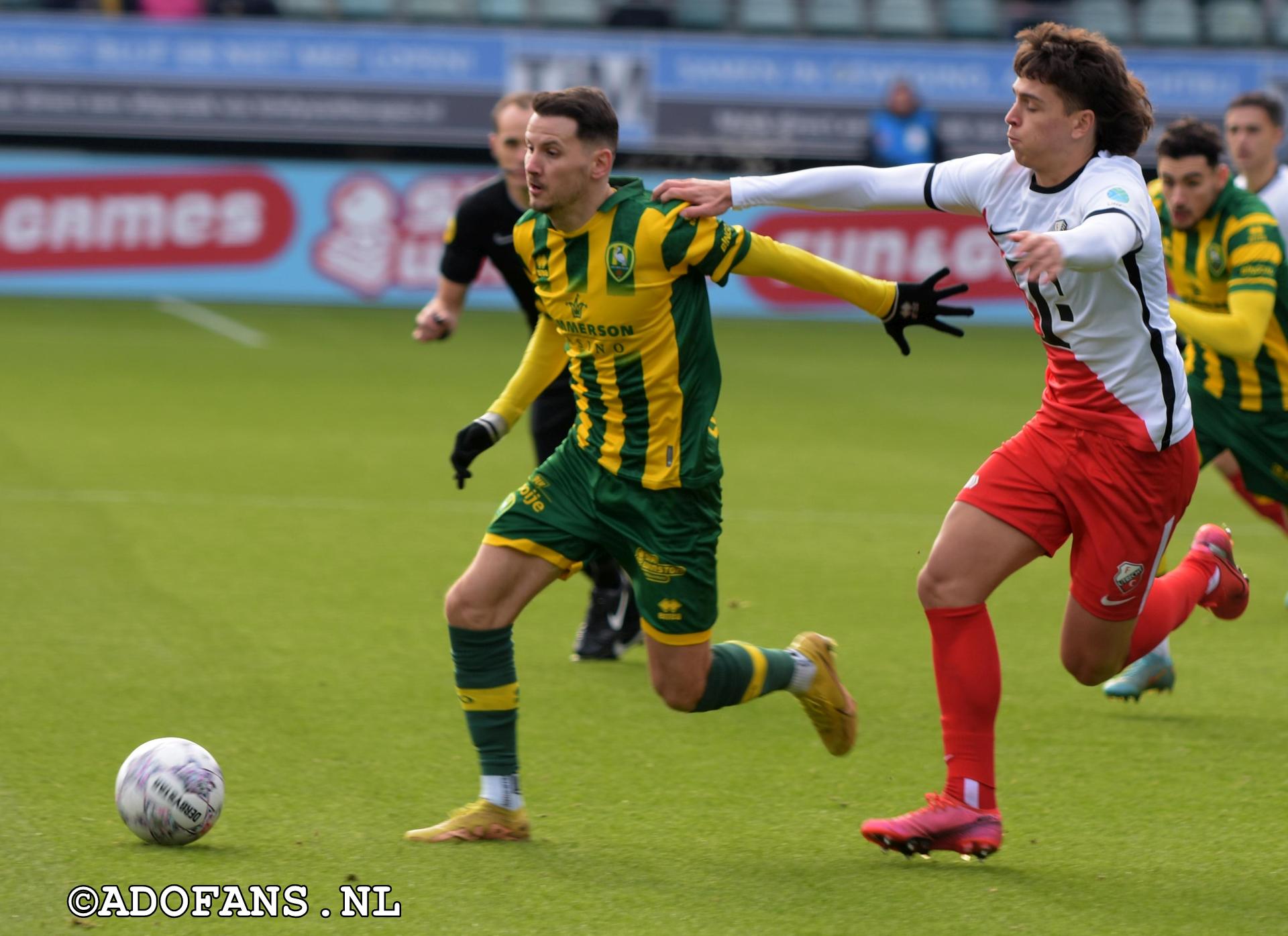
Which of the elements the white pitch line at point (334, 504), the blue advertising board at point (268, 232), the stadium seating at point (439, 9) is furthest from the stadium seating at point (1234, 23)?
the white pitch line at point (334, 504)

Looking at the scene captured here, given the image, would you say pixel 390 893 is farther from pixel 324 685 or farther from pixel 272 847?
pixel 324 685

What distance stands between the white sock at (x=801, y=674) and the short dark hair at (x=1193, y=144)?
8.13 feet

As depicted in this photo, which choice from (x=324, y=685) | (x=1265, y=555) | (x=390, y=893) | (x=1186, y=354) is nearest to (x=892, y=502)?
(x=1265, y=555)

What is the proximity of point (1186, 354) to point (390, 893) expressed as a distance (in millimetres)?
4162

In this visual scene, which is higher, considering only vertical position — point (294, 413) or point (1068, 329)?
point (1068, 329)

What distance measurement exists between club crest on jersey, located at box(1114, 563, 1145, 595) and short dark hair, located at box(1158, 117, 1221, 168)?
2.27m

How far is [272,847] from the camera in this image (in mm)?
4492

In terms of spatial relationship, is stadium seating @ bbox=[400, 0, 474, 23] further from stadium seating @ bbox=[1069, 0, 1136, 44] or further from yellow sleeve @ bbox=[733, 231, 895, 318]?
yellow sleeve @ bbox=[733, 231, 895, 318]

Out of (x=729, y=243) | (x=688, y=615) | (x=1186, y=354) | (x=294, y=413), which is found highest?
(x=729, y=243)

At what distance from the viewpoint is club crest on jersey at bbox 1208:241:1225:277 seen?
21.0ft

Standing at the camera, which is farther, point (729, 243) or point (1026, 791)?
point (1026, 791)

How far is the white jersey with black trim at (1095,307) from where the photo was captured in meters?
4.36

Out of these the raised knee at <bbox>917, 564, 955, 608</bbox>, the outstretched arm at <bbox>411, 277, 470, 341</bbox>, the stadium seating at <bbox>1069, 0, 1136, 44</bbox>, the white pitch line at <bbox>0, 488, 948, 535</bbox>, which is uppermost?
the stadium seating at <bbox>1069, 0, 1136, 44</bbox>

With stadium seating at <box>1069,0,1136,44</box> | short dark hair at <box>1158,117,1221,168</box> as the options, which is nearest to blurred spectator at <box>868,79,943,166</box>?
stadium seating at <box>1069,0,1136,44</box>
